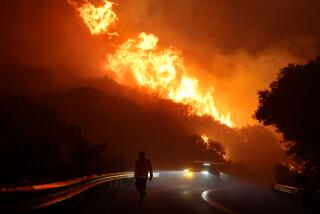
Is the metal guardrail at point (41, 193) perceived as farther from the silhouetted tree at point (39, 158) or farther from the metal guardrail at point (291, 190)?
the metal guardrail at point (291, 190)

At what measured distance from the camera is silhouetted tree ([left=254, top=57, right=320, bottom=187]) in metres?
34.0

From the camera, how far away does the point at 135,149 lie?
10256 cm

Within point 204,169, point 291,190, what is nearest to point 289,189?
point 291,190

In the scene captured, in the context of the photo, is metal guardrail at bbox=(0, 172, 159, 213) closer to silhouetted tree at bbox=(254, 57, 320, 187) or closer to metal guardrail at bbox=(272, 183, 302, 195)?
metal guardrail at bbox=(272, 183, 302, 195)

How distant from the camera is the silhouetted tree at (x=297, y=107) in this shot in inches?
1339

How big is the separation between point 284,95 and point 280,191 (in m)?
9.36

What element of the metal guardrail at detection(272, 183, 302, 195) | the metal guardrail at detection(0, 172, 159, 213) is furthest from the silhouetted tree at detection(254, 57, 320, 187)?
the metal guardrail at detection(0, 172, 159, 213)

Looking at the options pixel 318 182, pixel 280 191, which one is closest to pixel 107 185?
pixel 280 191

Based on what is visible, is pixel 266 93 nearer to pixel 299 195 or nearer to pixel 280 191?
pixel 280 191

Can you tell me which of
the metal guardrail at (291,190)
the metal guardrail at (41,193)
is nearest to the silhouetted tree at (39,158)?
the metal guardrail at (41,193)

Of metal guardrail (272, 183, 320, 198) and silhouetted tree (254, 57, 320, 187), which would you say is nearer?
metal guardrail (272, 183, 320, 198)

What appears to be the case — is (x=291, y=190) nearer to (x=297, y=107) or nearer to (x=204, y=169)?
(x=297, y=107)

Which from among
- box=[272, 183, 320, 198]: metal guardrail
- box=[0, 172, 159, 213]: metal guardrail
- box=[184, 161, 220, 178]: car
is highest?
box=[184, 161, 220, 178]: car

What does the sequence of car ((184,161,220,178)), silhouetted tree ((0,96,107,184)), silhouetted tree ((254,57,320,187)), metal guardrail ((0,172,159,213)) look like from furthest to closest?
car ((184,161,220,178)) → silhouetted tree ((254,57,320,187)) → silhouetted tree ((0,96,107,184)) → metal guardrail ((0,172,159,213))
